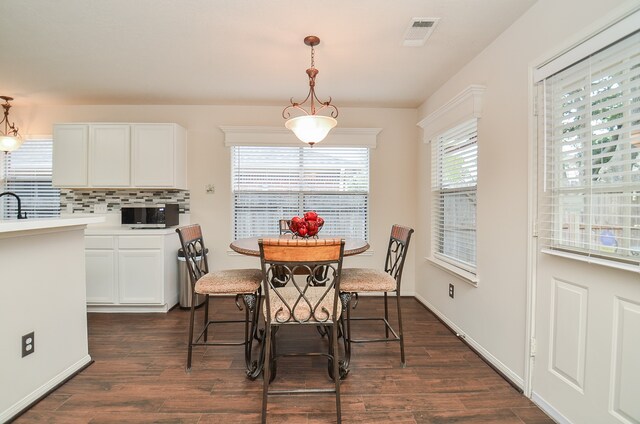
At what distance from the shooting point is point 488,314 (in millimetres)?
2217

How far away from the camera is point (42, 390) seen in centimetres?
177

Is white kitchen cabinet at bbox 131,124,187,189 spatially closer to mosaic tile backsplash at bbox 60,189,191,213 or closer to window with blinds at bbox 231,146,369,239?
mosaic tile backsplash at bbox 60,189,191,213

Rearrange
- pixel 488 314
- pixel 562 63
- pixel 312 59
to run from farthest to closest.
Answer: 1. pixel 312 59
2. pixel 488 314
3. pixel 562 63

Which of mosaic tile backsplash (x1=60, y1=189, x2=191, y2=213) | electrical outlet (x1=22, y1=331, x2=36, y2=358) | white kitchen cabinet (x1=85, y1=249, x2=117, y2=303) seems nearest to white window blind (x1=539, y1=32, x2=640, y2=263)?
electrical outlet (x1=22, y1=331, x2=36, y2=358)

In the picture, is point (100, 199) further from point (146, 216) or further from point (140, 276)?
point (140, 276)

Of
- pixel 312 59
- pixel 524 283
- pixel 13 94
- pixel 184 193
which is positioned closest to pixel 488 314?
pixel 524 283

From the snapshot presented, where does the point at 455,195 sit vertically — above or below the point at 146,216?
above

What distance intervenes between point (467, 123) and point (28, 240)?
126 inches

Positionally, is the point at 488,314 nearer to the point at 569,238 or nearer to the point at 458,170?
the point at 569,238

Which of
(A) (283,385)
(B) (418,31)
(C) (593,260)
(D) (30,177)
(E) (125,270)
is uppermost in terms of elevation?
(B) (418,31)

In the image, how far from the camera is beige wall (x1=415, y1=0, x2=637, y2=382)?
1.69 m

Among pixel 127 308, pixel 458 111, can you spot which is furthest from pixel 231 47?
pixel 127 308

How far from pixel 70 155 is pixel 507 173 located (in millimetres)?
4392

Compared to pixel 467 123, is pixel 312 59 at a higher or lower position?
higher
